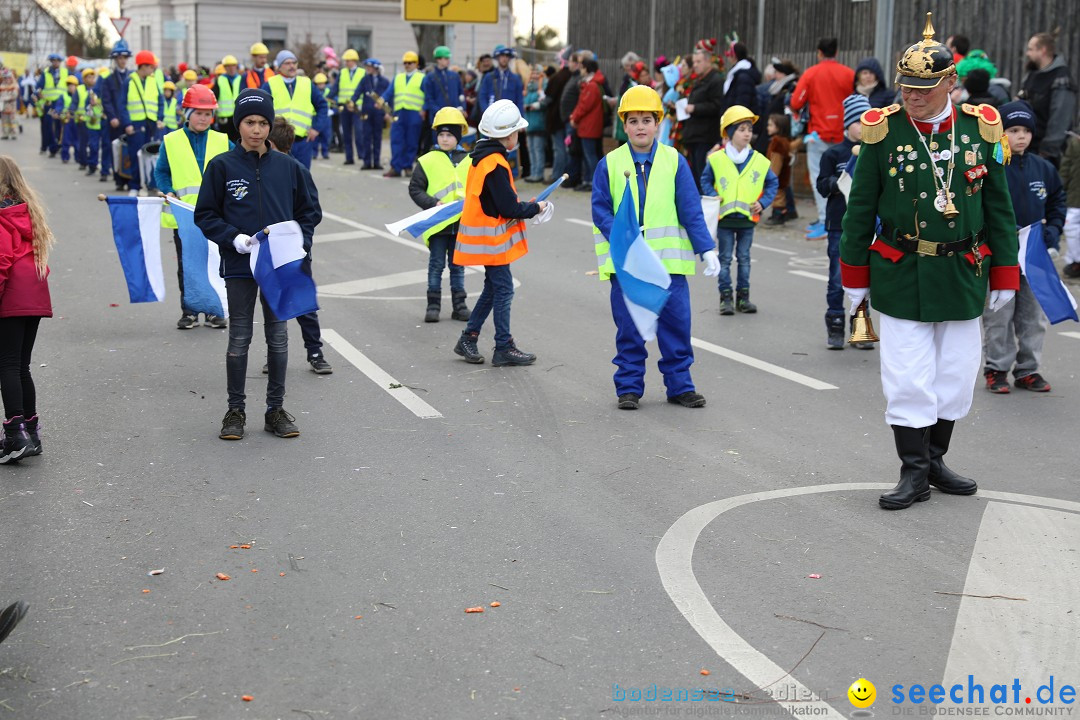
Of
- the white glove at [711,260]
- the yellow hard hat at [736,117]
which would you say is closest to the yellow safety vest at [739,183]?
the yellow hard hat at [736,117]

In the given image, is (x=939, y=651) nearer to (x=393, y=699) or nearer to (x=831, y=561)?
(x=831, y=561)

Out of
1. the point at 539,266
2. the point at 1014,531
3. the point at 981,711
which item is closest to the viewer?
the point at 981,711

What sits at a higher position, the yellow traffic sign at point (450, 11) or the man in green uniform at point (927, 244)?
the yellow traffic sign at point (450, 11)

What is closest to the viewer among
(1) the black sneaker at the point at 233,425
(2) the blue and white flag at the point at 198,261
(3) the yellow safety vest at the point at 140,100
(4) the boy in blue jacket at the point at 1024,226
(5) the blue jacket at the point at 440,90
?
(1) the black sneaker at the point at 233,425

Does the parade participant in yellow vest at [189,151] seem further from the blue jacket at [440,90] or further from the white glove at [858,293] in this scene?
the blue jacket at [440,90]

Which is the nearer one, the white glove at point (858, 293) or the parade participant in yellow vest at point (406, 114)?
the white glove at point (858, 293)

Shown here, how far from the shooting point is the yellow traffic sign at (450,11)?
81.5 feet

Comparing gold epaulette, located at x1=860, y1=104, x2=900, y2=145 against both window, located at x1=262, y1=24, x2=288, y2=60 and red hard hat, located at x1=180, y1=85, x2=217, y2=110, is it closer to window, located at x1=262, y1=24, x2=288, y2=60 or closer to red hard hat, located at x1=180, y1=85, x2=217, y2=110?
red hard hat, located at x1=180, y1=85, x2=217, y2=110

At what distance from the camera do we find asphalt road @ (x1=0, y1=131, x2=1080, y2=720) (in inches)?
177

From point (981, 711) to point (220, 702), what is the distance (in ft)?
7.90

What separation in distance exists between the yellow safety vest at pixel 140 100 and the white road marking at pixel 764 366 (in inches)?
537

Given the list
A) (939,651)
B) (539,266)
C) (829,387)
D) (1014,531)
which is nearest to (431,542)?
(939,651)

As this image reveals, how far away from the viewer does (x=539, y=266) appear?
1428 cm

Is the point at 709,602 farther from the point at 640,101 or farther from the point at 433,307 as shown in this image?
the point at 433,307
